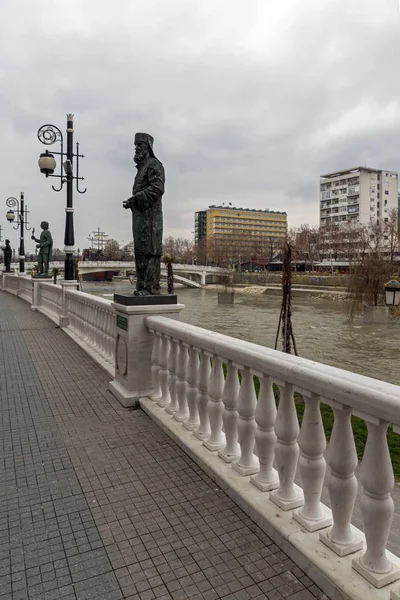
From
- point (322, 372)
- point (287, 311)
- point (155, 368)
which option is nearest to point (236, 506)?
point (322, 372)

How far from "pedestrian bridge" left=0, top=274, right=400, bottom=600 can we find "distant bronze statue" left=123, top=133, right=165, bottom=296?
22.8 inches

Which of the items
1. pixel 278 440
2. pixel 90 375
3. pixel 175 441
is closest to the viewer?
pixel 278 440

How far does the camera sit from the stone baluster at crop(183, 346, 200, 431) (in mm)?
3480

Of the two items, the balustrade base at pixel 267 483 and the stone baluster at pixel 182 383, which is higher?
the stone baluster at pixel 182 383

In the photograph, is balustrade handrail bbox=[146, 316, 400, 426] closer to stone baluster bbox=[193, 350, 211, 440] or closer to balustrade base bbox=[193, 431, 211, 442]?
stone baluster bbox=[193, 350, 211, 440]

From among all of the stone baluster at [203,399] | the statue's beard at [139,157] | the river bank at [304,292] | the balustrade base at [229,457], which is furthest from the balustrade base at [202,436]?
the river bank at [304,292]

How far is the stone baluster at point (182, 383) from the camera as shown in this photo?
3.71m

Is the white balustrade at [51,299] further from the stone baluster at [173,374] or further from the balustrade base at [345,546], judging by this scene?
the balustrade base at [345,546]

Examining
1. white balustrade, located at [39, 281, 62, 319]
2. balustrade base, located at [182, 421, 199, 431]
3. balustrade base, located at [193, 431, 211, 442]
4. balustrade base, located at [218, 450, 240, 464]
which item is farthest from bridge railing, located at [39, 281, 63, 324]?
balustrade base, located at [218, 450, 240, 464]

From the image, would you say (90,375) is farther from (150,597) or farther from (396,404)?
(396,404)

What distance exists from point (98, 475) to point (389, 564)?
199 cm

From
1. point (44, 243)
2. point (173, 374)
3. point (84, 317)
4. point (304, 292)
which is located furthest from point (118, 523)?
point (304, 292)

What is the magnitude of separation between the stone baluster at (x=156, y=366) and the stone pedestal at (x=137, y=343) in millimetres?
125

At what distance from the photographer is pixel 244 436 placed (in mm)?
2799
